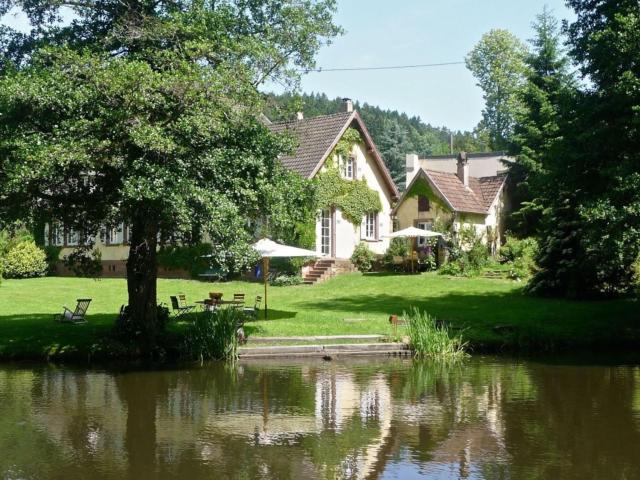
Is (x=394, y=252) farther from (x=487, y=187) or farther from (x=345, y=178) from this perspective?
(x=487, y=187)

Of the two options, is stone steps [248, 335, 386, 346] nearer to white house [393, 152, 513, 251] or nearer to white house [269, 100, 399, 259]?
white house [269, 100, 399, 259]

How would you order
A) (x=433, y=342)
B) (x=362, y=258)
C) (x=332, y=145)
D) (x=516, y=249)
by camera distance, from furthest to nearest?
(x=362, y=258), (x=332, y=145), (x=516, y=249), (x=433, y=342)

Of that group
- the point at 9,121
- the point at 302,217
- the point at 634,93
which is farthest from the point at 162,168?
the point at 634,93

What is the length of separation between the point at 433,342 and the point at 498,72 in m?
53.6

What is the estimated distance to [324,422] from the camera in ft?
34.6

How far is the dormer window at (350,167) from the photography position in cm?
3572

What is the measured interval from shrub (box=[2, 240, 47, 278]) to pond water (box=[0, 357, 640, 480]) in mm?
21732

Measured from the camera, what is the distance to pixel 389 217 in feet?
126

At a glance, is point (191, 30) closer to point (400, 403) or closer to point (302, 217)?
point (302, 217)

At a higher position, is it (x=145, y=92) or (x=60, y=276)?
(x=145, y=92)

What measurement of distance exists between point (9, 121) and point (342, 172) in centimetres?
2232

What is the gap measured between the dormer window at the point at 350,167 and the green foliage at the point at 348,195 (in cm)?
30

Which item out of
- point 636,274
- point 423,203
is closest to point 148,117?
point 636,274

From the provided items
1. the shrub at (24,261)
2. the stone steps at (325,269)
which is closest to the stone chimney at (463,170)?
the stone steps at (325,269)
